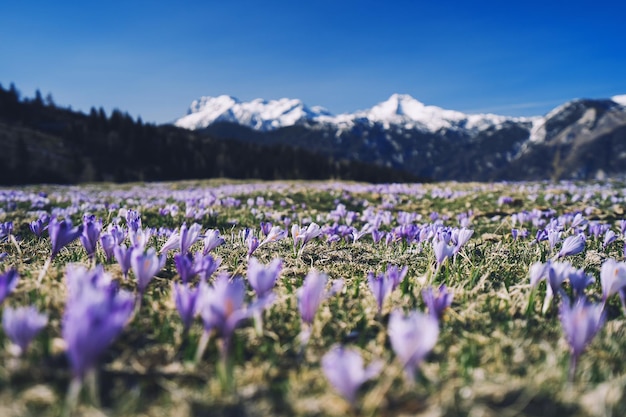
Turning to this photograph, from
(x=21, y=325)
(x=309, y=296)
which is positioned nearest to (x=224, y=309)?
(x=309, y=296)

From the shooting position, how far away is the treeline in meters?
72.7

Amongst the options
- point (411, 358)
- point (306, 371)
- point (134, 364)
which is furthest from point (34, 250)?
point (411, 358)

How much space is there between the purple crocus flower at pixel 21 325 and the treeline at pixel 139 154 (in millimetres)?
73179

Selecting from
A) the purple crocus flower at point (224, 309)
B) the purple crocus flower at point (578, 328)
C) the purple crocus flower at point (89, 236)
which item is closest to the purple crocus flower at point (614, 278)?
the purple crocus flower at point (578, 328)

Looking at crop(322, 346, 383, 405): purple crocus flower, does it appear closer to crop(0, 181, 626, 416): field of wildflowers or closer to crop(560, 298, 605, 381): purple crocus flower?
crop(0, 181, 626, 416): field of wildflowers

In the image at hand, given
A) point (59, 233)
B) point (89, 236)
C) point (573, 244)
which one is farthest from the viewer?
point (573, 244)

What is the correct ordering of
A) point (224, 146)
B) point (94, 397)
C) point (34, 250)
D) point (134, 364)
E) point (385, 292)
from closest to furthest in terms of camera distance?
point (94, 397)
point (134, 364)
point (385, 292)
point (34, 250)
point (224, 146)

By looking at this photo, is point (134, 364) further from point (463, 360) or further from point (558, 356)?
point (558, 356)

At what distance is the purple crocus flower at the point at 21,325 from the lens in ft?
4.44

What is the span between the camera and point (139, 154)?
89.4m

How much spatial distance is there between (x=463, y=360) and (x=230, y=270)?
1954 millimetres

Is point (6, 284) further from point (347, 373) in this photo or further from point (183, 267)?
point (347, 373)

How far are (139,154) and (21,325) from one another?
9635 cm

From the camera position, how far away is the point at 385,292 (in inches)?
82.2
